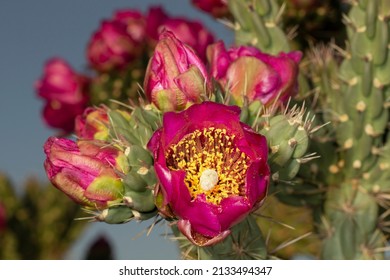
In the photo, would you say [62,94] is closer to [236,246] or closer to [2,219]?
[236,246]

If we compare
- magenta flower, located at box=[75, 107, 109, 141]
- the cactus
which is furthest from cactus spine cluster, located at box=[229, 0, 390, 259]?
the cactus

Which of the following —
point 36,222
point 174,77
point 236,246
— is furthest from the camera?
point 36,222

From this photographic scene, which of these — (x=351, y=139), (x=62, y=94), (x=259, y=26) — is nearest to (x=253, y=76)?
(x=259, y=26)

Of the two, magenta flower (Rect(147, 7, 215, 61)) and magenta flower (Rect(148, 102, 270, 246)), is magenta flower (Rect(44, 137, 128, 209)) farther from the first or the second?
magenta flower (Rect(147, 7, 215, 61))

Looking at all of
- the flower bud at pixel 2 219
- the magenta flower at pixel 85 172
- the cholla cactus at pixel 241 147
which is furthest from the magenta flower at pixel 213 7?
the flower bud at pixel 2 219

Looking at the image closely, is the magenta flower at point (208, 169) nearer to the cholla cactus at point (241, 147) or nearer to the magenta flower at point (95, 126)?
the cholla cactus at point (241, 147)
